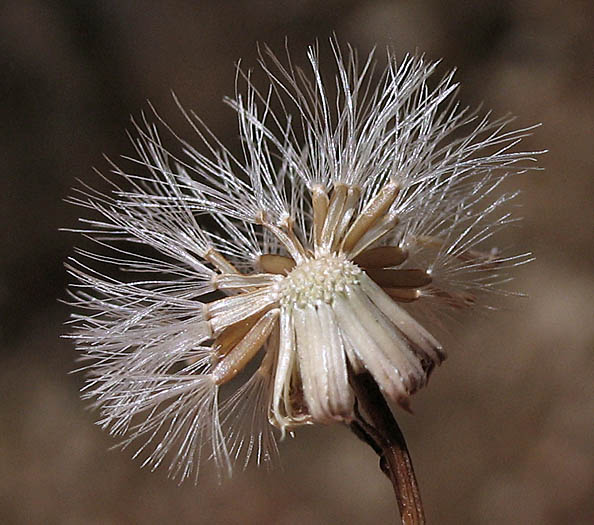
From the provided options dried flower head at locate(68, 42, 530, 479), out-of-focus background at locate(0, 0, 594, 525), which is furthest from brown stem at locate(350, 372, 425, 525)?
out-of-focus background at locate(0, 0, 594, 525)

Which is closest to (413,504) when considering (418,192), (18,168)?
(418,192)

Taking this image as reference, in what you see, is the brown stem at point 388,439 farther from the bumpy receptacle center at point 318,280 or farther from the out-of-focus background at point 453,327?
the out-of-focus background at point 453,327

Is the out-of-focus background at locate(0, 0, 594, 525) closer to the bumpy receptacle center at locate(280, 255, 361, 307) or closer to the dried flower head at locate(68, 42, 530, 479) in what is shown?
the dried flower head at locate(68, 42, 530, 479)

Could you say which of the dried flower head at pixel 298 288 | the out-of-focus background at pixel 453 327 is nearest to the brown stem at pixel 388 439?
the dried flower head at pixel 298 288

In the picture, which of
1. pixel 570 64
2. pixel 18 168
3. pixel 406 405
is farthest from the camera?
pixel 18 168

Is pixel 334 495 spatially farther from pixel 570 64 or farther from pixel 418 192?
pixel 418 192

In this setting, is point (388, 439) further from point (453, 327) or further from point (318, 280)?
point (453, 327)

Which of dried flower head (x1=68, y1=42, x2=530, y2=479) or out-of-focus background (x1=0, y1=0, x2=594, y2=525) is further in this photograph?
out-of-focus background (x1=0, y1=0, x2=594, y2=525)

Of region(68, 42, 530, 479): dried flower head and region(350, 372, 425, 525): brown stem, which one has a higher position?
region(68, 42, 530, 479): dried flower head
